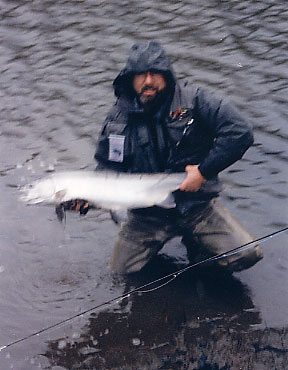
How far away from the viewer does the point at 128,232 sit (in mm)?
5547

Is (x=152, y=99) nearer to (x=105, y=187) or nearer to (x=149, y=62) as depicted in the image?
(x=149, y=62)

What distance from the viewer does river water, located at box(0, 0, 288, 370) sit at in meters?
4.94

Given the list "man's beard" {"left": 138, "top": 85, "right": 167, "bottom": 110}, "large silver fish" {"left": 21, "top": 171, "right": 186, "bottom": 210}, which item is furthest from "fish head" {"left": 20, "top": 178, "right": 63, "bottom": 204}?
"man's beard" {"left": 138, "top": 85, "right": 167, "bottom": 110}

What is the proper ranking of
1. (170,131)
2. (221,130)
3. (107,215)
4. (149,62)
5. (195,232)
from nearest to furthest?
(149,62)
(221,130)
(170,131)
(195,232)
(107,215)

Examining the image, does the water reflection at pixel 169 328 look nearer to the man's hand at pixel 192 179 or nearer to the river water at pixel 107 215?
the river water at pixel 107 215

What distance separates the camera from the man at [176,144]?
485cm

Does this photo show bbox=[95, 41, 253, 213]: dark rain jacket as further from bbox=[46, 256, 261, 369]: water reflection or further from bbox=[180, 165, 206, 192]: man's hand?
bbox=[46, 256, 261, 369]: water reflection

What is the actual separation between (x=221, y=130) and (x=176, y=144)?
1.27 ft

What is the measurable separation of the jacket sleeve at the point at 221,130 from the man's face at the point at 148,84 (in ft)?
1.04

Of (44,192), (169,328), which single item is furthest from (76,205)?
(169,328)

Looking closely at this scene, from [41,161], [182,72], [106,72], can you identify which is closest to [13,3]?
[106,72]

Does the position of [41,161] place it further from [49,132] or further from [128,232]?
[128,232]

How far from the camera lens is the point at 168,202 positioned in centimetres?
498

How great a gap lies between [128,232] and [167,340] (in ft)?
3.51
